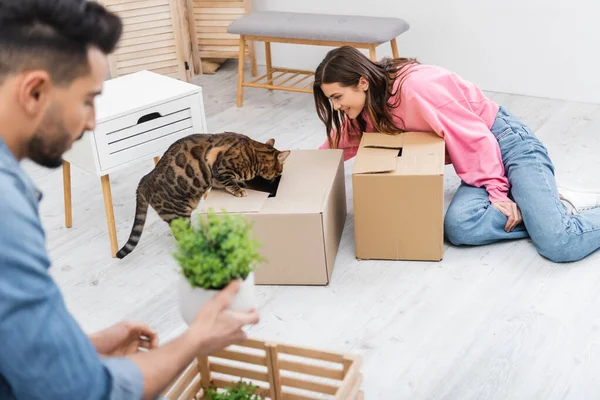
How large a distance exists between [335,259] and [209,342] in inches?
52.8

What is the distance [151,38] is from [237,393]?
292cm

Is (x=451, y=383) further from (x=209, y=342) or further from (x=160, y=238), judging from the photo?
(x=160, y=238)

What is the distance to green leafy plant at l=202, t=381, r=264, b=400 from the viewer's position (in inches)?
63.7

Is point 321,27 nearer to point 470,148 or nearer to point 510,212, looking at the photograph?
point 470,148

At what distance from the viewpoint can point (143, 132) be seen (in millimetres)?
2547

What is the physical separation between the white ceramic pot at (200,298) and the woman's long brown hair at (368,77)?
4.17 ft

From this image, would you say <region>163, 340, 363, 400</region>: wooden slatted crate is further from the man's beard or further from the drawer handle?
the drawer handle

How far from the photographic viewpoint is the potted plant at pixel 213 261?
1276 mm

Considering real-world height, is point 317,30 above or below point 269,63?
above

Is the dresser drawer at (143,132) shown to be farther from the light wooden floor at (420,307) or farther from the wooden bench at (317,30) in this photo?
the wooden bench at (317,30)

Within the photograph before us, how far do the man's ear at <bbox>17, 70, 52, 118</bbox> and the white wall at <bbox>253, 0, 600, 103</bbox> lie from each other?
9.80 ft

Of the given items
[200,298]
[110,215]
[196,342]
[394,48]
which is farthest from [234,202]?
[394,48]

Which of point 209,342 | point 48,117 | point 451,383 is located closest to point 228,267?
point 209,342

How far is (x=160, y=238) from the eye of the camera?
274cm
